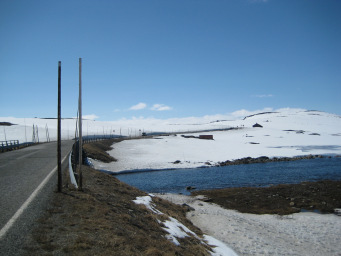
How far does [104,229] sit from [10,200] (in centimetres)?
443

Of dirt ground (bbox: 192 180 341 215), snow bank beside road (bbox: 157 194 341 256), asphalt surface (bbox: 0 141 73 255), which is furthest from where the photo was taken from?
dirt ground (bbox: 192 180 341 215)

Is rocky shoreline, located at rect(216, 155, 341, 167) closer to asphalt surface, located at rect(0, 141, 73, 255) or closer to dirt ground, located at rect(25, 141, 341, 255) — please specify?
dirt ground, located at rect(25, 141, 341, 255)

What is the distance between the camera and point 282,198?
2406cm

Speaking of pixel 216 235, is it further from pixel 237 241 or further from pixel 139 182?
pixel 139 182

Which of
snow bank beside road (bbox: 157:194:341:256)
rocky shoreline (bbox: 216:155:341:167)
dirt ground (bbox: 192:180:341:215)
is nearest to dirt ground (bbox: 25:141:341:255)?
snow bank beside road (bbox: 157:194:341:256)

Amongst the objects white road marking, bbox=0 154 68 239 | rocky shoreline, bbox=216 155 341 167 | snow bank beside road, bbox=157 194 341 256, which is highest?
white road marking, bbox=0 154 68 239

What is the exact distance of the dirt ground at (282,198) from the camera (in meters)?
21.5

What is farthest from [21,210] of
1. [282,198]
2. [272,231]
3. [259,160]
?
[259,160]

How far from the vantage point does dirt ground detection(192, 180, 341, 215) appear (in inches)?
847

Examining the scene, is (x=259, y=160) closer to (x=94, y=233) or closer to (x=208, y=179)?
(x=208, y=179)

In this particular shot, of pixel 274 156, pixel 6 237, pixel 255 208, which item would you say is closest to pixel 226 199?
pixel 255 208

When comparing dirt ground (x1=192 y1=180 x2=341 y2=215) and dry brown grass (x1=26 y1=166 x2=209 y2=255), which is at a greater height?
dry brown grass (x1=26 y1=166 x2=209 y2=255)

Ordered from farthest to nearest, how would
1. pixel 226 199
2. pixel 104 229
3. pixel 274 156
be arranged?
pixel 274 156 → pixel 226 199 → pixel 104 229

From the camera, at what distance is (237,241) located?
1476 cm
